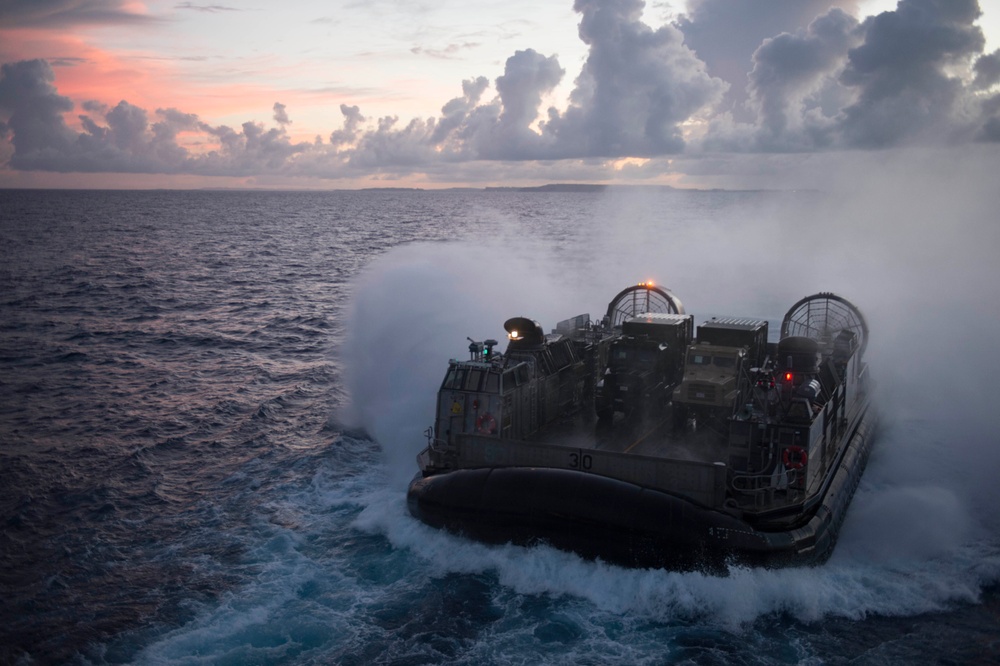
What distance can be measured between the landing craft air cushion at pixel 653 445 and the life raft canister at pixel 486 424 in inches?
1.2

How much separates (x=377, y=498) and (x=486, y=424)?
352 cm

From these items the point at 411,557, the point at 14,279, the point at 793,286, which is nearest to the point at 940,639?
the point at 411,557

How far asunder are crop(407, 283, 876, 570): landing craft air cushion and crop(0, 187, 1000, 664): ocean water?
0.65 m

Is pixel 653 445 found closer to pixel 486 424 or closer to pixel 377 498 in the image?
pixel 486 424

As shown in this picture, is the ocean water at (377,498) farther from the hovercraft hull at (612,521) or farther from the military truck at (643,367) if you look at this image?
the military truck at (643,367)

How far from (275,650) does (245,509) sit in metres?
5.95

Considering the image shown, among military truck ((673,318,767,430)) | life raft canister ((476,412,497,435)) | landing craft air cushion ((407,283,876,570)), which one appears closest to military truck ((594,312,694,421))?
landing craft air cushion ((407,283,876,570))

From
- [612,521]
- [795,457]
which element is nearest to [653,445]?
[795,457]

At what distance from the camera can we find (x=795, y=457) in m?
14.7

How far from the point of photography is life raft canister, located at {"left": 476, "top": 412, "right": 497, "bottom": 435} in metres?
16.4

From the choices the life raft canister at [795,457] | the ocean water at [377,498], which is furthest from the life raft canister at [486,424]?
the life raft canister at [795,457]

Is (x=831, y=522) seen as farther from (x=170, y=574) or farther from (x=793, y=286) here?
(x=793, y=286)

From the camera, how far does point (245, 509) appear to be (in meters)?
17.4

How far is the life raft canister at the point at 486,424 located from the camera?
16391 mm
